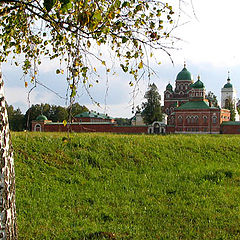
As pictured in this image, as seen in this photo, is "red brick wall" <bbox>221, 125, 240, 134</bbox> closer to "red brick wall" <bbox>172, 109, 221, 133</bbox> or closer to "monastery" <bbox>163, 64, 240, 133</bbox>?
"monastery" <bbox>163, 64, 240, 133</bbox>

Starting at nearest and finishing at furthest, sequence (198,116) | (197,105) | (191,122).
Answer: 1. (198,116)
2. (191,122)
3. (197,105)

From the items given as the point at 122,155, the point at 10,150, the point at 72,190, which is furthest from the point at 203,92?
the point at 10,150

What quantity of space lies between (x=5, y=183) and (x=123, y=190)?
3.94 m

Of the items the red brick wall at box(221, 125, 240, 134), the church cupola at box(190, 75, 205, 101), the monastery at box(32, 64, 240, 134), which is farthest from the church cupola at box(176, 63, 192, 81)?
the red brick wall at box(221, 125, 240, 134)

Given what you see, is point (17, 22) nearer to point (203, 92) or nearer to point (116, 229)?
point (116, 229)

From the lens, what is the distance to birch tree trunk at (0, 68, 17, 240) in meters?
2.66

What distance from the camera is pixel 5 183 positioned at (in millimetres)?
2668

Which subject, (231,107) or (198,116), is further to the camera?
(231,107)

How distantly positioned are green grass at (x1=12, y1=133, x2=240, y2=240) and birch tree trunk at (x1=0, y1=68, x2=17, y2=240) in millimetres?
1269

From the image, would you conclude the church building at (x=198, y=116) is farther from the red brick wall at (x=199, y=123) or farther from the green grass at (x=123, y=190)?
the green grass at (x=123, y=190)

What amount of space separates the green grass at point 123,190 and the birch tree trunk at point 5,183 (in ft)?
4.16

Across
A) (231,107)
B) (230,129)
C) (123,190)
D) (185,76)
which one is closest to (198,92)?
(230,129)

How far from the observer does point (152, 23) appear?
12.2ft

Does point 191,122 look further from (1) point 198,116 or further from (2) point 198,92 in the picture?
(2) point 198,92
